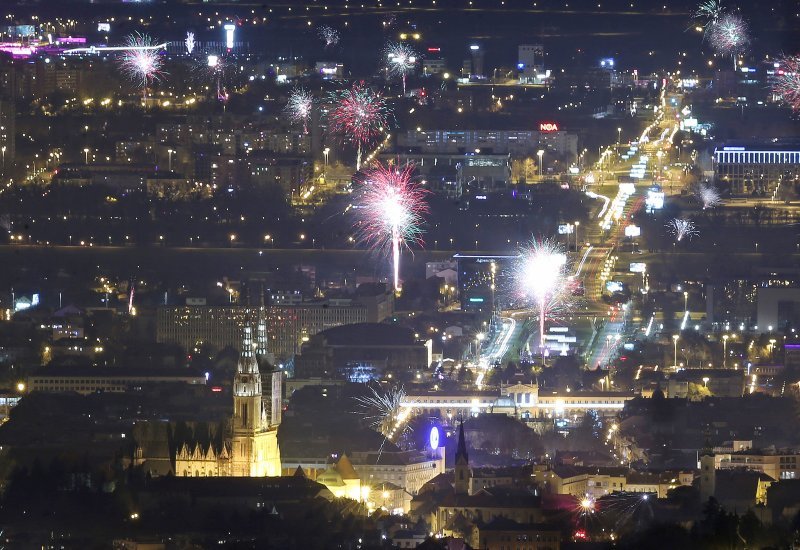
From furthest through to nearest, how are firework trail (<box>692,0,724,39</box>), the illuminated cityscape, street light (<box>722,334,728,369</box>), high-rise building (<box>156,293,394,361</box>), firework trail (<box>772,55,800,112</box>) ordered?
firework trail (<box>692,0,724,39</box>) → firework trail (<box>772,55,800,112</box>) → high-rise building (<box>156,293,394,361</box>) → street light (<box>722,334,728,369</box>) → the illuminated cityscape

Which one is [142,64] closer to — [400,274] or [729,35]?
[729,35]

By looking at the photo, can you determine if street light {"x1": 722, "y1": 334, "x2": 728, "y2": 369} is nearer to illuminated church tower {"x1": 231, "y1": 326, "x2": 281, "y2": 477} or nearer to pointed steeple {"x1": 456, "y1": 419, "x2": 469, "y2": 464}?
pointed steeple {"x1": 456, "y1": 419, "x2": 469, "y2": 464}

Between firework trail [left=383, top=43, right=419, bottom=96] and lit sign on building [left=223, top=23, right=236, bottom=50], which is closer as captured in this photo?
firework trail [left=383, top=43, right=419, bottom=96]

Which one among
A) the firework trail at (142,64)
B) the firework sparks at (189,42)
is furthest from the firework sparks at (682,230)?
the firework sparks at (189,42)

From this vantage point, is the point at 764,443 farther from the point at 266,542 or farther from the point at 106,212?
the point at 106,212

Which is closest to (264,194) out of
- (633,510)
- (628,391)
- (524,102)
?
(524,102)

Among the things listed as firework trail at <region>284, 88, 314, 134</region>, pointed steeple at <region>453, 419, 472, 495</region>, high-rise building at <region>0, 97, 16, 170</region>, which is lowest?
pointed steeple at <region>453, 419, 472, 495</region>

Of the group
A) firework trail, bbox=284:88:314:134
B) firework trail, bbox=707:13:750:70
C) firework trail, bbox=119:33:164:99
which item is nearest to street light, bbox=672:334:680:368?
firework trail, bbox=284:88:314:134

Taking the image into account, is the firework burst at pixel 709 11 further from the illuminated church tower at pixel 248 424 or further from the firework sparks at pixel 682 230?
the illuminated church tower at pixel 248 424
